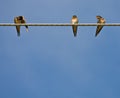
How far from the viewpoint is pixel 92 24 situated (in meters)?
16.3

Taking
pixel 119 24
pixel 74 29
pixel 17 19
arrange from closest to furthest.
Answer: pixel 119 24, pixel 74 29, pixel 17 19

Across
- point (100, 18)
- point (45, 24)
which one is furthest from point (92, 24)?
point (100, 18)

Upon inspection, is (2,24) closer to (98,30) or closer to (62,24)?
(62,24)

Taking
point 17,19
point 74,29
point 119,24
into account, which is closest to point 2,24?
point 119,24

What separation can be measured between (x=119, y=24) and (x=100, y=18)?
27.1ft

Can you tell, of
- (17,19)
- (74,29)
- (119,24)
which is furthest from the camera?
(17,19)

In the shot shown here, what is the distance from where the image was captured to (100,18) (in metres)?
24.4

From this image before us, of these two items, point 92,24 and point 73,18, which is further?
point 73,18

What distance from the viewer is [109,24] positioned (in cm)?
1633

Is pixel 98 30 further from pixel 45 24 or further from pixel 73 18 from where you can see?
pixel 45 24

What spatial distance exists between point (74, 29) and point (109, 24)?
17.8ft

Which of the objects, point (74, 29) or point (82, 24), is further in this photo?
point (74, 29)

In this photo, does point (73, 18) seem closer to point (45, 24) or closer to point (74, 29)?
point (74, 29)

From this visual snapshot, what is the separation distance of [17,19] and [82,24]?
8399 millimetres
